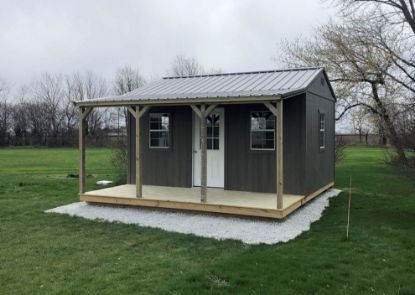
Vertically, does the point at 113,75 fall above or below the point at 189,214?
above

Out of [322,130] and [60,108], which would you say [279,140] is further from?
[60,108]

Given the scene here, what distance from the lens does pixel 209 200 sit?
7738 mm

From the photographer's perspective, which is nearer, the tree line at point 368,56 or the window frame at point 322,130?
the window frame at point 322,130

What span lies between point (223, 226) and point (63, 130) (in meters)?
39.7

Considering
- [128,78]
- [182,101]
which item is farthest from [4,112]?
[182,101]

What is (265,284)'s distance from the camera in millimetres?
4152

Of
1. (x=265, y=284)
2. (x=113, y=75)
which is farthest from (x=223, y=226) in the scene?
(x=113, y=75)

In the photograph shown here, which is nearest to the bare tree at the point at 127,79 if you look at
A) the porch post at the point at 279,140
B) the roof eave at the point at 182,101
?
the roof eave at the point at 182,101

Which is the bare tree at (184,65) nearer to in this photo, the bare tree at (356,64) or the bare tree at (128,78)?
the bare tree at (128,78)

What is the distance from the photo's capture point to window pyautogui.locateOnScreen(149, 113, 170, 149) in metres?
9.61

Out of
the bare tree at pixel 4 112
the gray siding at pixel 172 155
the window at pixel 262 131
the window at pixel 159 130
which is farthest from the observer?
the bare tree at pixel 4 112

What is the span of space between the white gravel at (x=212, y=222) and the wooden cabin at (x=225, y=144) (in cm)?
17

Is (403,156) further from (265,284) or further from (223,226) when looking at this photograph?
(265,284)

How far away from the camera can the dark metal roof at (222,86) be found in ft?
25.3
